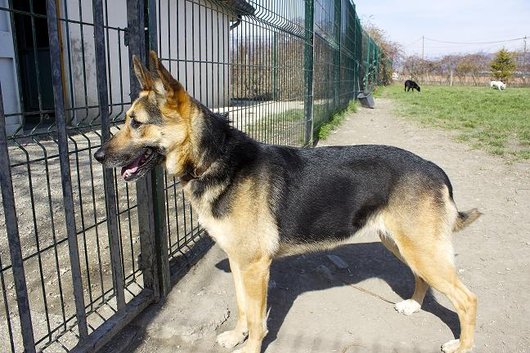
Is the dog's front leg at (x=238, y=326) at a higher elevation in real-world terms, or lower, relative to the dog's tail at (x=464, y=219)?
lower

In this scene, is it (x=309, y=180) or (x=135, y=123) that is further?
(x=309, y=180)

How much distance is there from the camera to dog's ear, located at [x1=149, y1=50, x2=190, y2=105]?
96.9 inches

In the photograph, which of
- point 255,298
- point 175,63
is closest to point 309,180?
point 255,298

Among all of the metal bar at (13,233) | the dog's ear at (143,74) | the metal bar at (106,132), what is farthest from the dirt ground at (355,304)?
the dog's ear at (143,74)

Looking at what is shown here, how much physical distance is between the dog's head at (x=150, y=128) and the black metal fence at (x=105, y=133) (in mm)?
205

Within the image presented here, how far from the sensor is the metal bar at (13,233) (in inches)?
74.2

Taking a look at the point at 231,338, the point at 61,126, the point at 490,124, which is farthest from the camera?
the point at 490,124

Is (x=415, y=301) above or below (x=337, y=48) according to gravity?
below

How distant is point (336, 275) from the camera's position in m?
4.02

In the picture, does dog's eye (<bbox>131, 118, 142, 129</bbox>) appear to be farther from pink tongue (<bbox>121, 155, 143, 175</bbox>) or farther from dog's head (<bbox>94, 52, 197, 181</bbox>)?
pink tongue (<bbox>121, 155, 143, 175</bbox>)

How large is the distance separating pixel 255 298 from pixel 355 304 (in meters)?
1.13

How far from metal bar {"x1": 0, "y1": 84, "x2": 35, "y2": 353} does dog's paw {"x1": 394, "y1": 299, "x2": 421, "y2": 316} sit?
2.61 m

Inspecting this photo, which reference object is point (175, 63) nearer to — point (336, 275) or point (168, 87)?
point (168, 87)

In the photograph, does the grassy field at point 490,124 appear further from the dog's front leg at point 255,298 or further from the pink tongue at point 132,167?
the pink tongue at point 132,167
